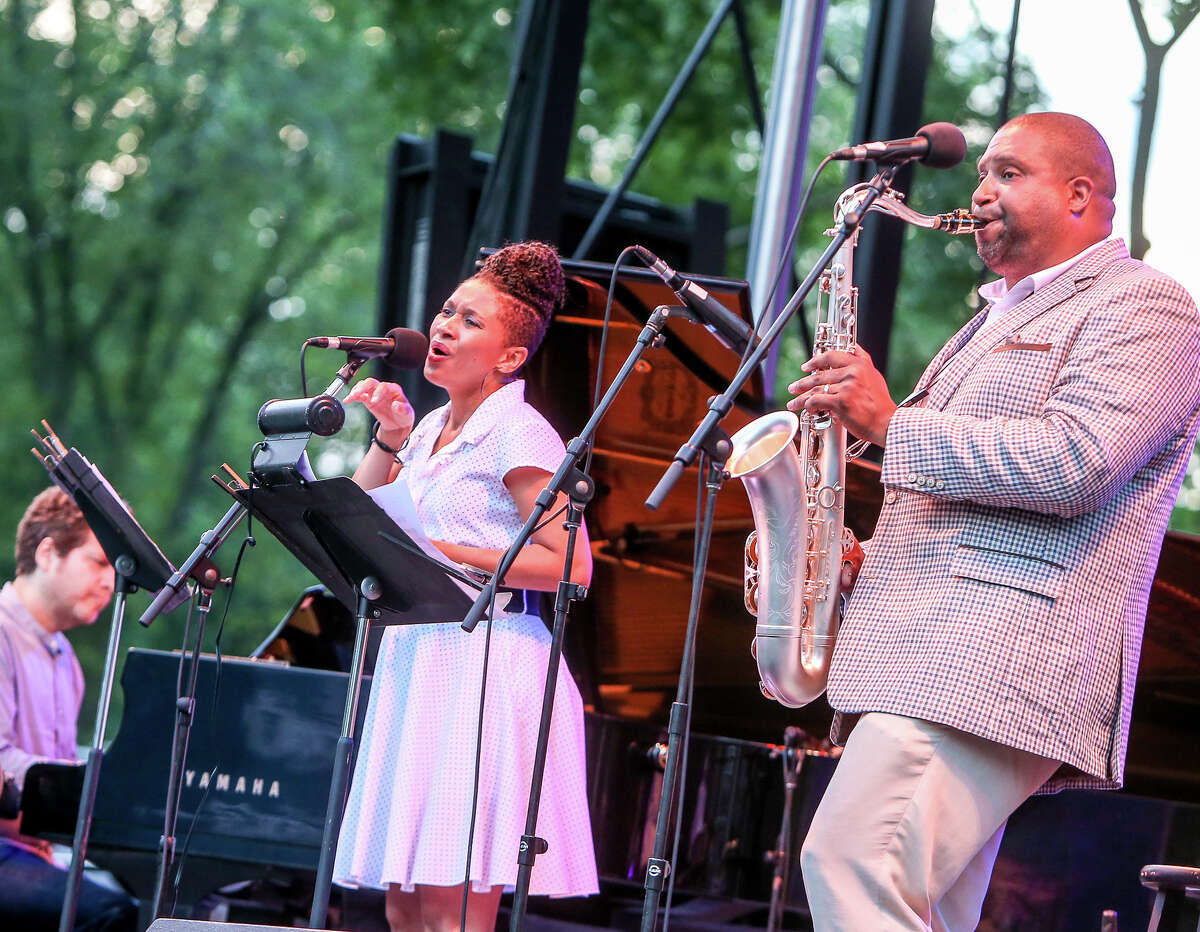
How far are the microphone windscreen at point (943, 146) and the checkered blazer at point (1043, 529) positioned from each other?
32 cm

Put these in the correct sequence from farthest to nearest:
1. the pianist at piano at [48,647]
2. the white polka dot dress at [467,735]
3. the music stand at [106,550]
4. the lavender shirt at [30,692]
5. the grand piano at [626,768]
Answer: the lavender shirt at [30,692] → the pianist at piano at [48,647] → the grand piano at [626,768] → the music stand at [106,550] → the white polka dot dress at [467,735]

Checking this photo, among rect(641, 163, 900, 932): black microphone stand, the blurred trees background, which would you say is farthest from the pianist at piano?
the blurred trees background

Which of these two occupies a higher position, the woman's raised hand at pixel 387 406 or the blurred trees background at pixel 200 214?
the blurred trees background at pixel 200 214

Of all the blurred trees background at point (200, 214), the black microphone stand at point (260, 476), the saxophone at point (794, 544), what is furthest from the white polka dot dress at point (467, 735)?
the blurred trees background at point (200, 214)

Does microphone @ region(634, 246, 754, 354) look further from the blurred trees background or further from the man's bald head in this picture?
the blurred trees background

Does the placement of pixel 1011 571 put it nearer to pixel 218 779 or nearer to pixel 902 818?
pixel 902 818

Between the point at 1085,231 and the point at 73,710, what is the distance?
3.88 meters

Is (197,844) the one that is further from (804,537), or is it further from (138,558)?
(804,537)

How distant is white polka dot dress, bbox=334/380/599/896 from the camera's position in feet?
9.84

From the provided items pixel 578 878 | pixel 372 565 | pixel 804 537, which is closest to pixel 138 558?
pixel 372 565

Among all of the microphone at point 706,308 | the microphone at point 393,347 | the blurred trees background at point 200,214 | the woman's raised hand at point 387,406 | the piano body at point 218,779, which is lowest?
the piano body at point 218,779

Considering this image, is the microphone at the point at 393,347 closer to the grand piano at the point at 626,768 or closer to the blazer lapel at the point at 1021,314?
the grand piano at the point at 626,768

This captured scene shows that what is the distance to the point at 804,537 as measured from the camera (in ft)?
9.17

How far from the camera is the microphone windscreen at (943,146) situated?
8.66 ft
